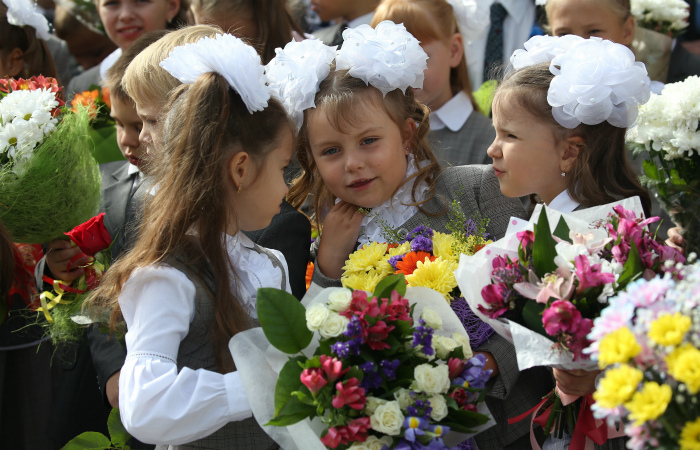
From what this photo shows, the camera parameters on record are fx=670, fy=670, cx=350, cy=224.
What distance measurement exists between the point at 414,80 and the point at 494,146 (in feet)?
1.38

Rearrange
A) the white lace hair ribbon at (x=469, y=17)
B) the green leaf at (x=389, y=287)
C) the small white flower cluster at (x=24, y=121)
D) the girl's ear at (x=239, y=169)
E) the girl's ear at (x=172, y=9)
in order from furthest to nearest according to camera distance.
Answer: the girl's ear at (x=172, y=9)
the white lace hair ribbon at (x=469, y=17)
the small white flower cluster at (x=24, y=121)
the girl's ear at (x=239, y=169)
the green leaf at (x=389, y=287)

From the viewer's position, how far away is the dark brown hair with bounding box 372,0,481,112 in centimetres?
354

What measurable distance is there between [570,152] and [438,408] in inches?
48.9

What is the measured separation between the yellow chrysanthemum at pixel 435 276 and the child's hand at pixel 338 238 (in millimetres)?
464

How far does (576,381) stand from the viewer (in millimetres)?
1867

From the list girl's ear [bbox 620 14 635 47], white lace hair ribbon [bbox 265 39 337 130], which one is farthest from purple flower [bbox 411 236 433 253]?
girl's ear [bbox 620 14 635 47]

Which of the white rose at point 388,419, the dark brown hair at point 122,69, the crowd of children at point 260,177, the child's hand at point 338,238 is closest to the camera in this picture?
the white rose at point 388,419

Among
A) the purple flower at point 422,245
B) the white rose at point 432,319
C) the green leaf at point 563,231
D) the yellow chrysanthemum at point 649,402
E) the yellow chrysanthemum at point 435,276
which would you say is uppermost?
the yellow chrysanthemum at point 649,402

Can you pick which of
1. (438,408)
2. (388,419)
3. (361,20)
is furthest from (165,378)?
(361,20)

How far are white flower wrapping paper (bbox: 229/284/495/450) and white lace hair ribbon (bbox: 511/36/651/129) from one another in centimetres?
96

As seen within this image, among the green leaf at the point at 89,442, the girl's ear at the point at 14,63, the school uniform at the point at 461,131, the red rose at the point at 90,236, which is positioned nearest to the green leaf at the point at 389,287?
the green leaf at the point at 89,442

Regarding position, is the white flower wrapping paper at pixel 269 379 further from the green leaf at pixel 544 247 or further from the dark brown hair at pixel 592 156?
the dark brown hair at pixel 592 156

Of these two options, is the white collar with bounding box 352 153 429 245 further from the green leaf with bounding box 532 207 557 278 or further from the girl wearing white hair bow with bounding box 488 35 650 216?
the green leaf with bounding box 532 207 557 278

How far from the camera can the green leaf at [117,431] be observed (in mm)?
2285
